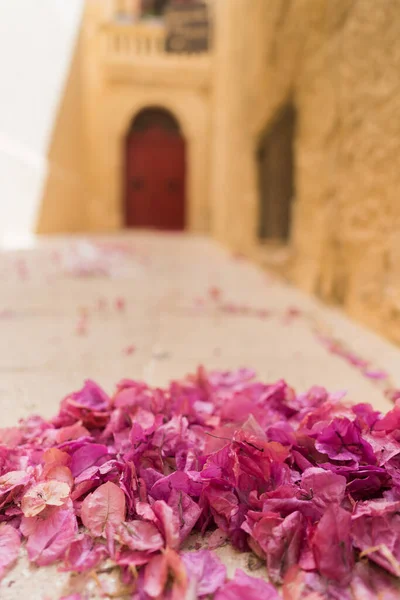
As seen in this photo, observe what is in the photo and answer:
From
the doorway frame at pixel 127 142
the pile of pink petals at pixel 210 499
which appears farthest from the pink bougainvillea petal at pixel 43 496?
the doorway frame at pixel 127 142

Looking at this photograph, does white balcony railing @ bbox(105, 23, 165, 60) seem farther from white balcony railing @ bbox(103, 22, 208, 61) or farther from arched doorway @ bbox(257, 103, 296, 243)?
arched doorway @ bbox(257, 103, 296, 243)

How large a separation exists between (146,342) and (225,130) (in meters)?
5.40

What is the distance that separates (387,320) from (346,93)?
93 centimetres

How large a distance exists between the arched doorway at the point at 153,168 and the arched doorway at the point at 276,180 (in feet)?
18.4

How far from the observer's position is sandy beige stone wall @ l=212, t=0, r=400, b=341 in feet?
4.94

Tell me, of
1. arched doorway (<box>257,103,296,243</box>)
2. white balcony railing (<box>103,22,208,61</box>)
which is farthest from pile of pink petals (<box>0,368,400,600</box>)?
white balcony railing (<box>103,22,208,61</box>)

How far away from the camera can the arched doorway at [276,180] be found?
3.48 meters

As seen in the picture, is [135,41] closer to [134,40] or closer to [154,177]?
[134,40]

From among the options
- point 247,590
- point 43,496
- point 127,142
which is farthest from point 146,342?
point 127,142

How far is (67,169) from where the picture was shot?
7609 mm

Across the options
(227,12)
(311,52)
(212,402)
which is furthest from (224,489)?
(227,12)

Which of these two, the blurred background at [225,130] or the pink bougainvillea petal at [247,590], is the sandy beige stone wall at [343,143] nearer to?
the blurred background at [225,130]

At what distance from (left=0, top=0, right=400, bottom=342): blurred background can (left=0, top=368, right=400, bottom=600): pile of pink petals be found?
91 centimetres

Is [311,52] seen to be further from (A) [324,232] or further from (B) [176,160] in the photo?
(B) [176,160]
